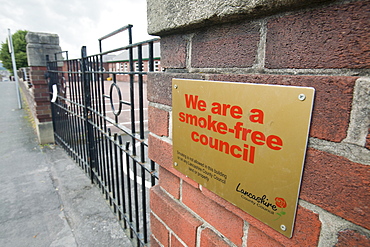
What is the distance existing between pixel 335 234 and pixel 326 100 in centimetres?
33

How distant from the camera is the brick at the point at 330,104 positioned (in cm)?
49

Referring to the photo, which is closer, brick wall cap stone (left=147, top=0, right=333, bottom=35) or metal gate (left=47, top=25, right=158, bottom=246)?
brick wall cap stone (left=147, top=0, right=333, bottom=35)

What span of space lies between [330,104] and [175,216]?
837 mm

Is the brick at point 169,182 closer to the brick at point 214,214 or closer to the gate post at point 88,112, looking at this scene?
the brick at point 214,214

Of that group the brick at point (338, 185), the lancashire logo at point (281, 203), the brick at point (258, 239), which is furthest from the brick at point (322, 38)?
the brick at point (258, 239)

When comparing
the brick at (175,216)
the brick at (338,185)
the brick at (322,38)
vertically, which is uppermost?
the brick at (322,38)

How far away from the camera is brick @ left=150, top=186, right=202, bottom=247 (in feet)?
3.20

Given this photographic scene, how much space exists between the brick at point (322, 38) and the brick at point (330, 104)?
1.6 inches

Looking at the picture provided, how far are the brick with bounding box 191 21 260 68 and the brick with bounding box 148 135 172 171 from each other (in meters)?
0.42

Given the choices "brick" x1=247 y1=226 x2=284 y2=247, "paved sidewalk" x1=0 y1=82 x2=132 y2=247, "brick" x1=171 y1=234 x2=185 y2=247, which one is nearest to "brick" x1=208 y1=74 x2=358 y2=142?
"brick" x1=247 y1=226 x2=284 y2=247

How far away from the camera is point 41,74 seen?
470 cm

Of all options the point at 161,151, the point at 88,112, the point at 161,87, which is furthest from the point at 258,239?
the point at 88,112

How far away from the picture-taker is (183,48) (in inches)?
36.3

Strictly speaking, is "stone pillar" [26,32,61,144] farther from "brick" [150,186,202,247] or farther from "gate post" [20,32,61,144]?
"brick" [150,186,202,247]
